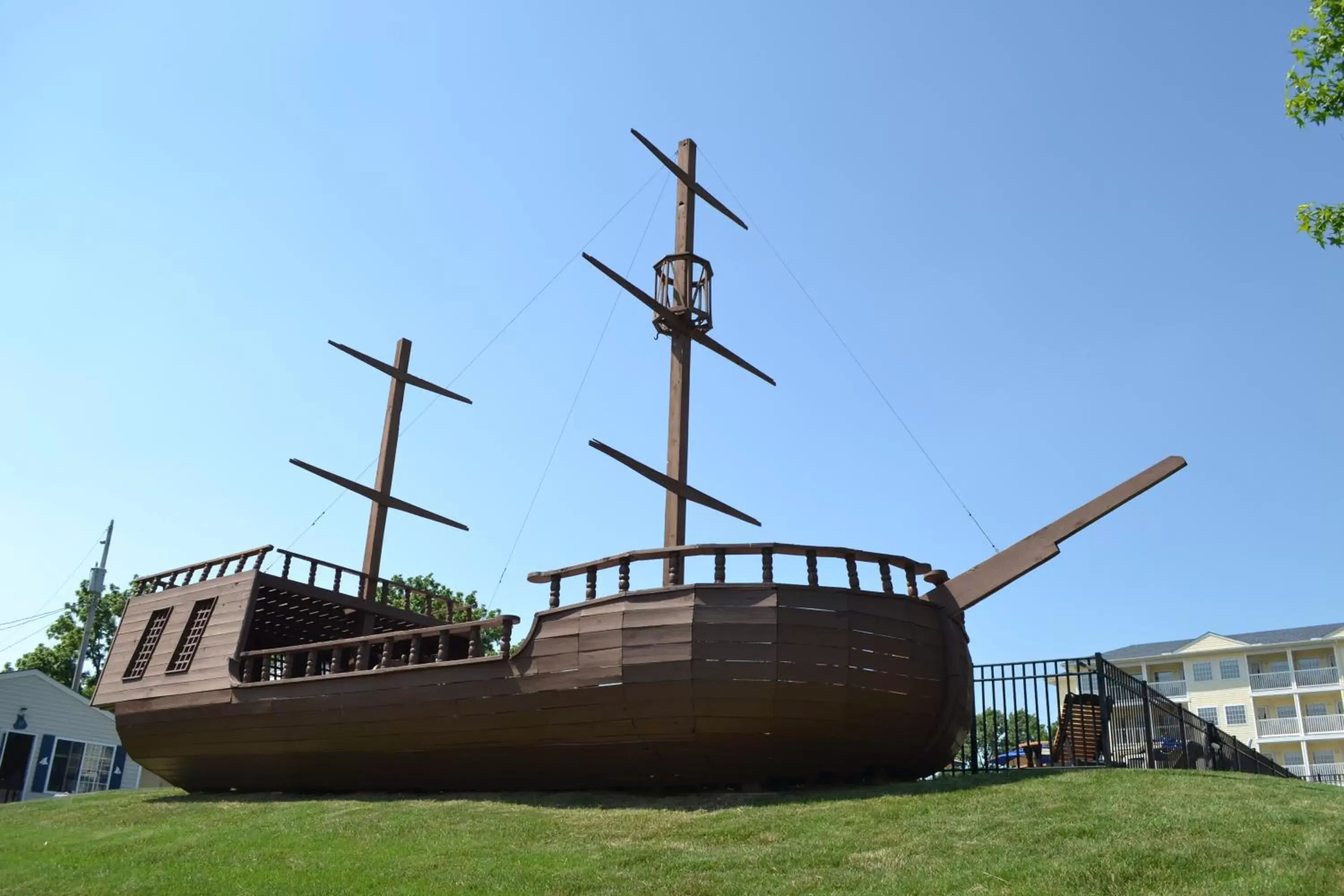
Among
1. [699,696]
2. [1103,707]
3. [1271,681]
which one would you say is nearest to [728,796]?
[699,696]

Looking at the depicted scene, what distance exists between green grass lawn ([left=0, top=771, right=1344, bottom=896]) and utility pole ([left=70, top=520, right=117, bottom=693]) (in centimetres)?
2618

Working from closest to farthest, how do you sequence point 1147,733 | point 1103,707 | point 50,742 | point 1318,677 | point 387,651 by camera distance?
point 1103,707, point 1147,733, point 387,651, point 50,742, point 1318,677

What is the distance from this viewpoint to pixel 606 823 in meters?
10.4

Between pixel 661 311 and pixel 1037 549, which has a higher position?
pixel 661 311

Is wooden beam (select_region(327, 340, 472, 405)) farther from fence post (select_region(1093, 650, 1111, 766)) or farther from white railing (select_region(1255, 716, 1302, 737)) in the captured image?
white railing (select_region(1255, 716, 1302, 737))

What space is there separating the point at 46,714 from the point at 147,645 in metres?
12.3

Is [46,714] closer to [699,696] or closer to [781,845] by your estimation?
[699,696]

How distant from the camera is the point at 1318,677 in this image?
45.0 meters

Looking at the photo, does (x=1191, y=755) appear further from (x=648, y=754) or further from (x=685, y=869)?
(x=685, y=869)

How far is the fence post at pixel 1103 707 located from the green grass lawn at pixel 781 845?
157cm

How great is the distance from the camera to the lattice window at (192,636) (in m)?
17.7

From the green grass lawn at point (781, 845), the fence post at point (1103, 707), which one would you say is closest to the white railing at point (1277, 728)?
the fence post at point (1103, 707)

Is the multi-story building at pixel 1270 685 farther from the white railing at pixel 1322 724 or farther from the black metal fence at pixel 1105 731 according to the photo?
the black metal fence at pixel 1105 731

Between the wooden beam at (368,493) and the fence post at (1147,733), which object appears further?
the wooden beam at (368,493)
